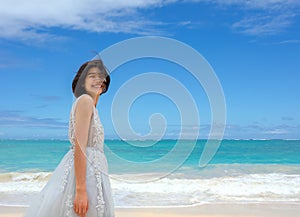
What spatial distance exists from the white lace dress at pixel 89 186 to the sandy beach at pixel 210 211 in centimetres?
343

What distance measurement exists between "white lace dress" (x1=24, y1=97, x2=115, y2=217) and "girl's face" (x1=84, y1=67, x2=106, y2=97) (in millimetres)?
100

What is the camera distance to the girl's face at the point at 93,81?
257 centimetres

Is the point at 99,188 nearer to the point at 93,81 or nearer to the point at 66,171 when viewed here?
the point at 66,171

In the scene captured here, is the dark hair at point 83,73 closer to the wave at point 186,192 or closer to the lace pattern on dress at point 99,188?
the lace pattern on dress at point 99,188

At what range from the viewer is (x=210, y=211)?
20.4ft

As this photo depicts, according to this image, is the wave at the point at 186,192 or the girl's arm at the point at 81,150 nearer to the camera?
the girl's arm at the point at 81,150

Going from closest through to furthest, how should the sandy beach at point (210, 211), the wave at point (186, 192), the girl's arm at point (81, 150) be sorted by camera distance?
the girl's arm at point (81, 150) < the sandy beach at point (210, 211) < the wave at point (186, 192)

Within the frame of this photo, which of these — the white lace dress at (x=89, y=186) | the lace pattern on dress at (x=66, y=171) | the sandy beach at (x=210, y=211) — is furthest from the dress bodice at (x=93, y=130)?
the sandy beach at (x=210, y=211)

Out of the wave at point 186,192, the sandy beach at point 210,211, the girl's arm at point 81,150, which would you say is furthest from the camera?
the wave at point 186,192

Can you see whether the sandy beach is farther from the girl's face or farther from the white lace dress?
the girl's face

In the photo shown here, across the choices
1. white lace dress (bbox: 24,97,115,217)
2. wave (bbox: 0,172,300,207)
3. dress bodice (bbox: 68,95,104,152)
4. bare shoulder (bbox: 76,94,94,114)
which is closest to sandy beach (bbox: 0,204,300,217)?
wave (bbox: 0,172,300,207)

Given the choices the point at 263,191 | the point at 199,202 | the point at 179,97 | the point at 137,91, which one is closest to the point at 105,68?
the point at 137,91

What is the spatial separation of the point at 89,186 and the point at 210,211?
13.0 ft

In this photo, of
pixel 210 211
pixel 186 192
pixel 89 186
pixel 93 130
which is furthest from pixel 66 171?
pixel 186 192
